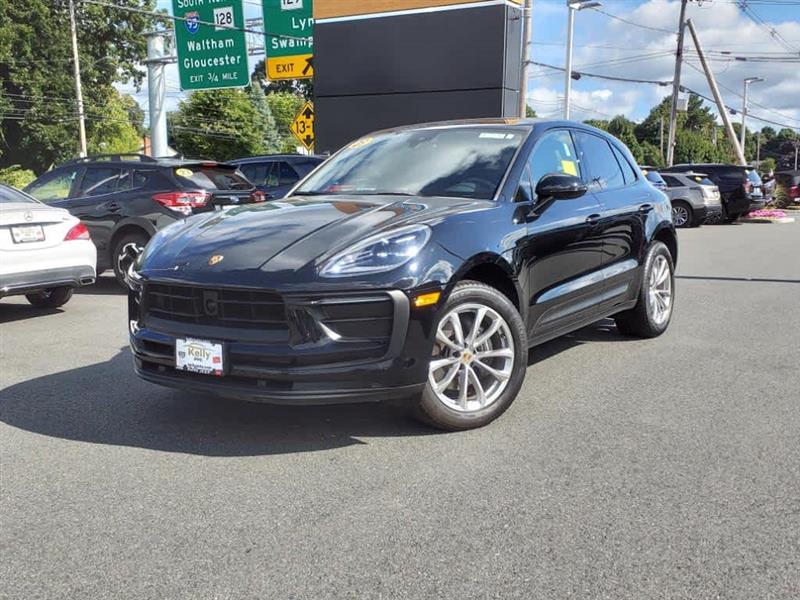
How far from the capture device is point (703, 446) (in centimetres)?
404

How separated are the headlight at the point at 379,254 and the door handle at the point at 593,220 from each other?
1.72 meters

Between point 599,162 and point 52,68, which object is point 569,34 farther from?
point 52,68

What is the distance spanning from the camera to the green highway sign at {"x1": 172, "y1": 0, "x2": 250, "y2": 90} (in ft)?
65.9

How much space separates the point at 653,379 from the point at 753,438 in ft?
3.96

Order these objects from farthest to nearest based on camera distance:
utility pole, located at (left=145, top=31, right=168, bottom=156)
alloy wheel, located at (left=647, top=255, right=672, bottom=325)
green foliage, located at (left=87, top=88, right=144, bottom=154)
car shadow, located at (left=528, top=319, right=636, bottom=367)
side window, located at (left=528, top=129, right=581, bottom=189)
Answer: green foliage, located at (left=87, top=88, right=144, bottom=154), utility pole, located at (left=145, top=31, right=168, bottom=156), alloy wheel, located at (left=647, top=255, right=672, bottom=325), car shadow, located at (left=528, top=319, right=636, bottom=367), side window, located at (left=528, top=129, right=581, bottom=189)

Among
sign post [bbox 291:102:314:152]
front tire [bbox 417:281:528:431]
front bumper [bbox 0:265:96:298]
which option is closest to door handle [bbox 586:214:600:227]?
front tire [bbox 417:281:528:431]

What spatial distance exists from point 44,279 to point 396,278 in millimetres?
5043

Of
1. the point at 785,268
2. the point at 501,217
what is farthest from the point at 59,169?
the point at 785,268

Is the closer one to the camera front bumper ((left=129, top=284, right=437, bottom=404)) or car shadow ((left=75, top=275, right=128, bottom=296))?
front bumper ((left=129, top=284, right=437, bottom=404))

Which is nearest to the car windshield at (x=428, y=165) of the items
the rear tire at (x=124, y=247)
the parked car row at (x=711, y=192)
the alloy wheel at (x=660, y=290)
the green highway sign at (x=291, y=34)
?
the alloy wheel at (x=660, y=290)

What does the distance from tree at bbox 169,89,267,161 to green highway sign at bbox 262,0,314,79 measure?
34884mm

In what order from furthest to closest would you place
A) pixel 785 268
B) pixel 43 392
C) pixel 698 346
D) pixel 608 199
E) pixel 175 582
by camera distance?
pixel 785 268 < pixel 698 346 < pixel 608 199 < pixel 43 392 < pixel 175 582

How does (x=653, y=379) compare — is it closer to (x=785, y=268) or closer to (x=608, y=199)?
(x=608, y=199)

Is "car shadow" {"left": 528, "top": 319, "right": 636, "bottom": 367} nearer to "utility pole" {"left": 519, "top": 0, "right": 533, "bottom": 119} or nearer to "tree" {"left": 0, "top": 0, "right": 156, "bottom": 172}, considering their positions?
"utility pole" {"left": 519, "top": 0, "right": 533, "bottom": 119}
